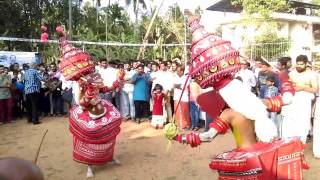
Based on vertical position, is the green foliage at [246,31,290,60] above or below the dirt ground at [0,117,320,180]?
above

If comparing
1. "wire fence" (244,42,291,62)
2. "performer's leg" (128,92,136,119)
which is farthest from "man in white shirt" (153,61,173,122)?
"wire fence" (244,42,291,62)

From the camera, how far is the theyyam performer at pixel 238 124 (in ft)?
11.3

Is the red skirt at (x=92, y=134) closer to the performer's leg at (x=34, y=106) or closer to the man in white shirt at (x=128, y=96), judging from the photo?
the man in white shirt at (x=128, y=96)

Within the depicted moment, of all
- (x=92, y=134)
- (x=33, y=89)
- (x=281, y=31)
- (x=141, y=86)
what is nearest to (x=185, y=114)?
(x=141, y=86)

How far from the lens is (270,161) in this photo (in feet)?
11.3

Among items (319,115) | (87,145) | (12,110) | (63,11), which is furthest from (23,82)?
(63,11)

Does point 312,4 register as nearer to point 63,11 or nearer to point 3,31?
point 63,11

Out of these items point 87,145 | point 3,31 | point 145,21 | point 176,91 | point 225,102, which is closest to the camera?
point 225,102

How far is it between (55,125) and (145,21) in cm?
1535

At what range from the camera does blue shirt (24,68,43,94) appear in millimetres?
11216

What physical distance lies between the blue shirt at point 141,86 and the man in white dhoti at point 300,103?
4324 millimetres

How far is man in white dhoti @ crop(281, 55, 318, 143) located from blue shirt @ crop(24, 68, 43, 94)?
6474mm

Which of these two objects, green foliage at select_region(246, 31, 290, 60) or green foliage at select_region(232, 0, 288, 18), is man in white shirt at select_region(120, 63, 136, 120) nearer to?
green foliage at select_region(246, 31, 290, 60)

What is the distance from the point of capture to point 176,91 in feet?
33.4
